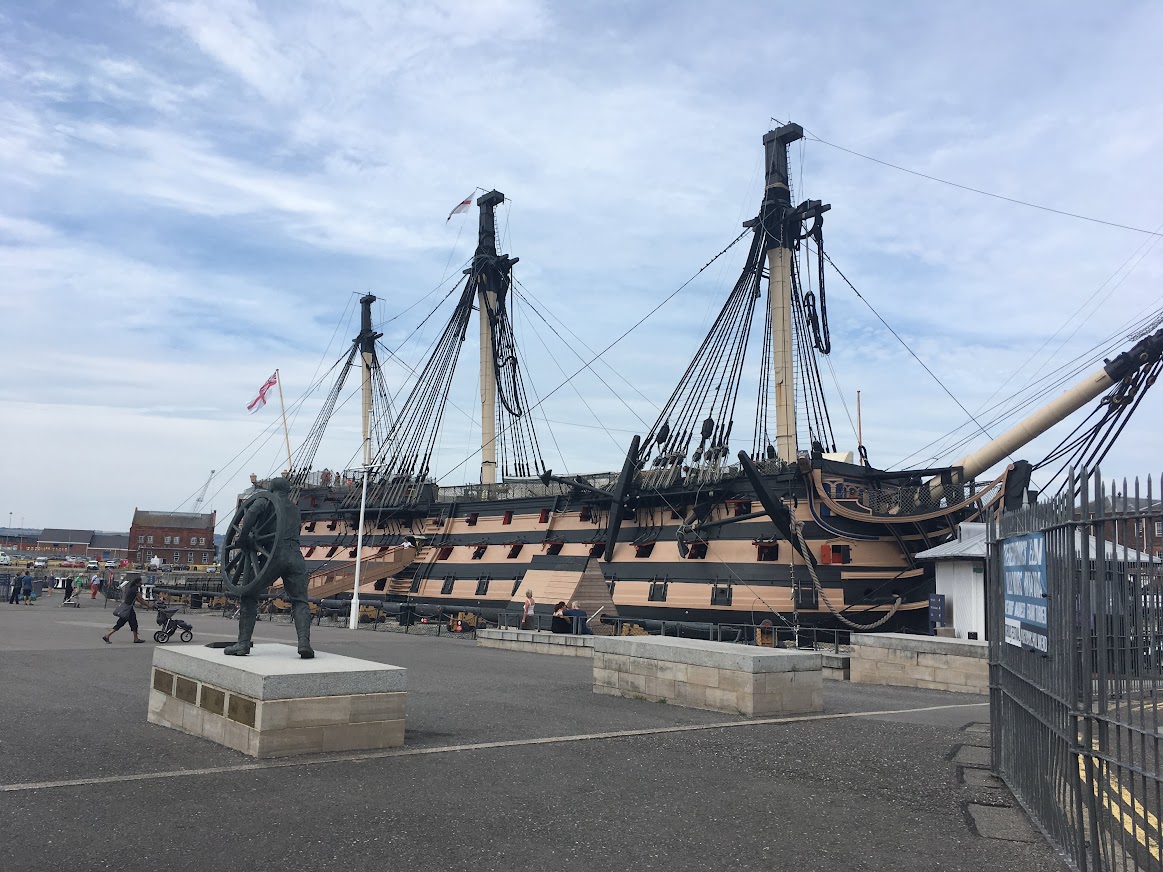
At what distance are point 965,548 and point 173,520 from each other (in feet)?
375

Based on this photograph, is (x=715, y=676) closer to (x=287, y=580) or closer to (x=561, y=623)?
(x=287, y=580)

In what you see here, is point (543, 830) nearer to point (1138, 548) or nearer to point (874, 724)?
point (1138, 548)

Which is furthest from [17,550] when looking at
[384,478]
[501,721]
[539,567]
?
[501,721]

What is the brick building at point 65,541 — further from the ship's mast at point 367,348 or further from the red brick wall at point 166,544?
the ship's mast at point 367,348

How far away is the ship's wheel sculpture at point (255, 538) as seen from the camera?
34.9 ft

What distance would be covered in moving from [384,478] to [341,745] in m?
40.7

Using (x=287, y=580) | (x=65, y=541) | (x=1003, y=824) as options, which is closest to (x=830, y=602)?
(x=287, y=580)

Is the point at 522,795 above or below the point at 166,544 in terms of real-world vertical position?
below

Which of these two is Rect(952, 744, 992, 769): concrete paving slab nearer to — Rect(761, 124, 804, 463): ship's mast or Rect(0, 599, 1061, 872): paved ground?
Rect(0, 599, 1061, 872): paved ground

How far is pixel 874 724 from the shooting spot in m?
11.8

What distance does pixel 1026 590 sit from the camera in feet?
23.7

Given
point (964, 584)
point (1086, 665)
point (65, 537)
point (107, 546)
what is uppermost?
point (65, 537)

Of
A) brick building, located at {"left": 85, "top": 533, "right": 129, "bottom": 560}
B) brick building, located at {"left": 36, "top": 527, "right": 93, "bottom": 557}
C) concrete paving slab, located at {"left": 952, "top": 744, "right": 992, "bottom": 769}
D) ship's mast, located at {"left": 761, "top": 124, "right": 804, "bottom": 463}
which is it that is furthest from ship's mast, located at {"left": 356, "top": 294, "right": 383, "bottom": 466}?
brick building, located at {"left": 36, "top": 527, "right": 93, "bottom": 557}

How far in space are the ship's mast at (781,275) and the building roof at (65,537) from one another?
464 ft
